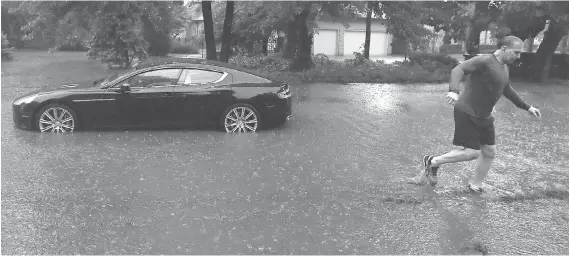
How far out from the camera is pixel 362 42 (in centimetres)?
4744

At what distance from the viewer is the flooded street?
455 centimetres

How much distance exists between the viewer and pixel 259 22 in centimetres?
2450

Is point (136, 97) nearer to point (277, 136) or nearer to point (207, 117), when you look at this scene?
point (207, 117)

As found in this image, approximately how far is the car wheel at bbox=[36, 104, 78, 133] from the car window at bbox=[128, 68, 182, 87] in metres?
1.16

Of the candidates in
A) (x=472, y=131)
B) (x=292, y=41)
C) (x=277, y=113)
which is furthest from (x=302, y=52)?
(x=472, y=131)

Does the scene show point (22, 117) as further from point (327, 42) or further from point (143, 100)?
point (327, 42)

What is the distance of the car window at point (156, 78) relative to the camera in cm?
894

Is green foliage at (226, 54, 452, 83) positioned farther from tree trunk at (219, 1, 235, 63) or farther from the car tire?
the car tire

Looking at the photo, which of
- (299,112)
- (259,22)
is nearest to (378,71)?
(259,22)

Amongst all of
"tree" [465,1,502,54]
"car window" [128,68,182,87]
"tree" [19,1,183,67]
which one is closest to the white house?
"tree" [465,1,502,54]

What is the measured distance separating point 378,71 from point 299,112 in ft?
30.5

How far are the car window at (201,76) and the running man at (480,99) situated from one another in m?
4.46

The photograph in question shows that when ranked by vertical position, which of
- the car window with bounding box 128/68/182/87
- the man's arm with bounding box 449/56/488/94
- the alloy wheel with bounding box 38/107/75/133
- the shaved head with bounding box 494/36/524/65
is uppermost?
the shaved head with bounding box 494/36/524/65

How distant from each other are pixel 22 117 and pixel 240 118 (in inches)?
144
